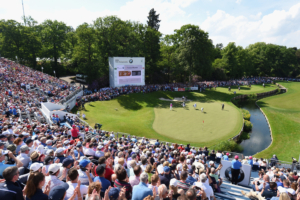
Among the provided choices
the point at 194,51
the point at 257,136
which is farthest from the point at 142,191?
the point at 194,51

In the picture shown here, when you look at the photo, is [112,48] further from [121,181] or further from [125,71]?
[121,181]

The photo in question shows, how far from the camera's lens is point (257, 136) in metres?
31.3

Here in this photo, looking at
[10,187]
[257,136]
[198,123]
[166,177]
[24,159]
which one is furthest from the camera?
[257,136]

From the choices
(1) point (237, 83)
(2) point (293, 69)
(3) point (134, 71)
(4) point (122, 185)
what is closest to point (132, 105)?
(3) point (134, 71)

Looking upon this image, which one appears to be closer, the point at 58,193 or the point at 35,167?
the point at 58,193

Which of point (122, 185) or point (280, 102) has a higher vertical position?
point (122, 185)

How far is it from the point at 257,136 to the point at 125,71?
3026 cm

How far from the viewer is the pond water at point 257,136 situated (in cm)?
2689

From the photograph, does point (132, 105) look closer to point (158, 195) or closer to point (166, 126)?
point (166, 126)

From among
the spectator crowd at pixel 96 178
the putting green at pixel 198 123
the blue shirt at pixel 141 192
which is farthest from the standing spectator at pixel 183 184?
the putting green at pixel 198 123

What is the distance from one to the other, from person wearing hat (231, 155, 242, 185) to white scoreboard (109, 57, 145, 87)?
3690 centimetres

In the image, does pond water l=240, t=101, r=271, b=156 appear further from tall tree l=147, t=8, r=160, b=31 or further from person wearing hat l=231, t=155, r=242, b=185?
tall tree l=147, t=8, r=160, b=31

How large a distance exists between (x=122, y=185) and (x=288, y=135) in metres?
32.9

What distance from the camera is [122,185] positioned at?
5.47 meters
